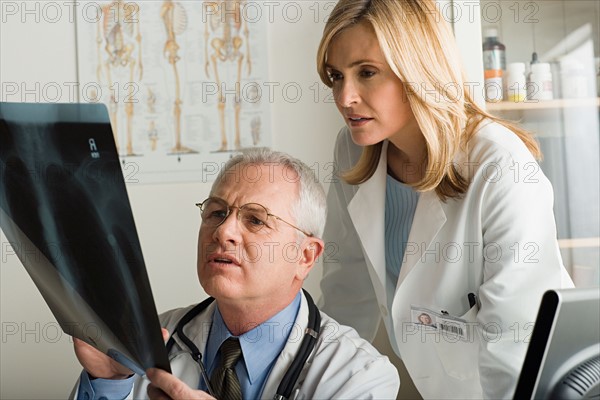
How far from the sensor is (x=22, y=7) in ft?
6.73

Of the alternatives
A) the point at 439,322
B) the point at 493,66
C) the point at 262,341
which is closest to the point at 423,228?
the point at 439,322

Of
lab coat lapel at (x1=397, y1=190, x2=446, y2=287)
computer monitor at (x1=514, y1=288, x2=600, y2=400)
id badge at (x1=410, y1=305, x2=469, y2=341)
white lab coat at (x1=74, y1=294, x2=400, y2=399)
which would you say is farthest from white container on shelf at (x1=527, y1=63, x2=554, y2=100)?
computer monitor at (x1=514, y1=288, x2=600, y2=400)

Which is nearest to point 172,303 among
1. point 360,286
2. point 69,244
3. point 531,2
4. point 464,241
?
point 360,286

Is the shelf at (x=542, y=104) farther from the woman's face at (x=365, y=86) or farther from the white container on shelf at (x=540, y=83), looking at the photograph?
the woman's face at (x=365, y=86)

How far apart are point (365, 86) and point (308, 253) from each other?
1.15 feet

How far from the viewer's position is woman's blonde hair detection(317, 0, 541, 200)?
1431 millimetres

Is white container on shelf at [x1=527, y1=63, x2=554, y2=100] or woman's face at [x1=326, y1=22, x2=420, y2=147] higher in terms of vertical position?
white container on shelf at [x1=527, y1=63, x2=554, y2=100]

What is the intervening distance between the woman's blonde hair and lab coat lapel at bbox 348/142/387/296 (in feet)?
0.54

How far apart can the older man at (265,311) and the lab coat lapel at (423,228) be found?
227 millimetres

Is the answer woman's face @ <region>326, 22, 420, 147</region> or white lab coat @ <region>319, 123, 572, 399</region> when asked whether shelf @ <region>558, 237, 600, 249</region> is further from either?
woman's face @ <region>326, 22, 420, 147</region>

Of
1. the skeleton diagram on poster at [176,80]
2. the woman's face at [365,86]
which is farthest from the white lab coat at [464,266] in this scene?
the skeleton diagram on poster at [176,80]

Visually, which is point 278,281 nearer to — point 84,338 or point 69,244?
point 84,338

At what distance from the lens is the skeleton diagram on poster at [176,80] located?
6.80 feet

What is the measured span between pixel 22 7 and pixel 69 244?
1347 millimetres
